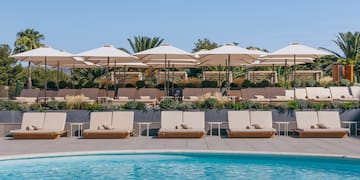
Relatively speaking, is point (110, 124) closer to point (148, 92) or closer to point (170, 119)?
point (170, 119)

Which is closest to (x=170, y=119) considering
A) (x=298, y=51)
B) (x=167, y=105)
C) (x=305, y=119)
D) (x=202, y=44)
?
(x=167, y=105)

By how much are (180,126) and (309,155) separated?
14.5 feet

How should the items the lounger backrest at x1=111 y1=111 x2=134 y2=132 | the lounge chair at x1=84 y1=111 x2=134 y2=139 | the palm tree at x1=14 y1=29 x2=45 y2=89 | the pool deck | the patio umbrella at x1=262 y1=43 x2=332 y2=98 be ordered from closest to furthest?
the pool deck
the lounge chair at x1=84 y1=111 x2=134 y2=139
the lounger backrest at x1=111 y1=111 x2=134 y2=132
the patio umbrella at x1=262 y1=43 x2=332 y2=98
the palm tree at x1=14 y1=29 x2=45 y2=89

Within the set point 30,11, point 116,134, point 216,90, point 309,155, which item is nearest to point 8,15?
point 30,11

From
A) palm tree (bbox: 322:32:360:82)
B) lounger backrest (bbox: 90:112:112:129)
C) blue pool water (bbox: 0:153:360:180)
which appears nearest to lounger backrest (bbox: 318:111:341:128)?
blue pool water (bbox: 0:153:360:180)

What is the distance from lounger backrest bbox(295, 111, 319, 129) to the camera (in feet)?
43.8

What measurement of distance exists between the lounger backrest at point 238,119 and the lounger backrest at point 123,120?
2.86m

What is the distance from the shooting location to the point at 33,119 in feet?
43.9

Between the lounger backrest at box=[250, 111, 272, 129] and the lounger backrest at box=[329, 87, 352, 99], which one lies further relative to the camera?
the lounger backrest at box=[329, 87, 352, 99]

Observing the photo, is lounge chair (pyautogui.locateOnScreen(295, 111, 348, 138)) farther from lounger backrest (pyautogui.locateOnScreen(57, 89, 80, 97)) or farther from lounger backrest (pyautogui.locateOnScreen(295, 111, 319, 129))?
lounger backrest (pyautogui.locateOnScreen(57, 89, 80, 97))

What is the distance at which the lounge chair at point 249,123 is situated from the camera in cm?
1295

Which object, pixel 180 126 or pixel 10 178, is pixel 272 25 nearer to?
pixel 180 126

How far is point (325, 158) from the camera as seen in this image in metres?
9.53

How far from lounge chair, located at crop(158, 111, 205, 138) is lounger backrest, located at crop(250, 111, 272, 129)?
1.45 metres
